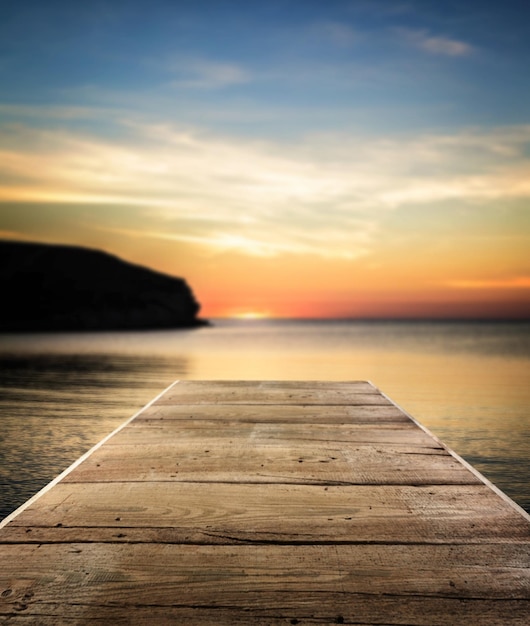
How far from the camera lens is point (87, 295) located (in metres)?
101

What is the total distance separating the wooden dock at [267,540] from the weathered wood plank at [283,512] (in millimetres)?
10

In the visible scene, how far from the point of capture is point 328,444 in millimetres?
4070

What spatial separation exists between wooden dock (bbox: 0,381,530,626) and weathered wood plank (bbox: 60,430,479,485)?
0.06 ft

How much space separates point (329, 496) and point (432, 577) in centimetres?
93

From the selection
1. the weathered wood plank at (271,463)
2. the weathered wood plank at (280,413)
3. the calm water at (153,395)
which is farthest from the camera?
the calm water at (153,395)

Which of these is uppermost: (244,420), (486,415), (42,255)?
(42,255)

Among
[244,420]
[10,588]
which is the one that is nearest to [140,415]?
[244,420]

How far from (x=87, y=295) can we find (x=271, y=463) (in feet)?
339

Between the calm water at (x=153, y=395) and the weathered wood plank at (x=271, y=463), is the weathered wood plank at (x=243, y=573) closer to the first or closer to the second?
the weathered wood plank at (x=271, y=463)

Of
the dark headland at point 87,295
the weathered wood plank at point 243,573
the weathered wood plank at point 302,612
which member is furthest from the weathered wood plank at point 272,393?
the dark headland at point 87,295

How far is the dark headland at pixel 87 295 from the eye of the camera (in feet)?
309

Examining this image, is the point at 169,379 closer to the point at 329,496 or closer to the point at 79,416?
the point at 79,416

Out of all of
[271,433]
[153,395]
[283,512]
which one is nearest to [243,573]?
[283,512]

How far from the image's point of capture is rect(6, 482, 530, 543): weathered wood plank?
2.38 meters
